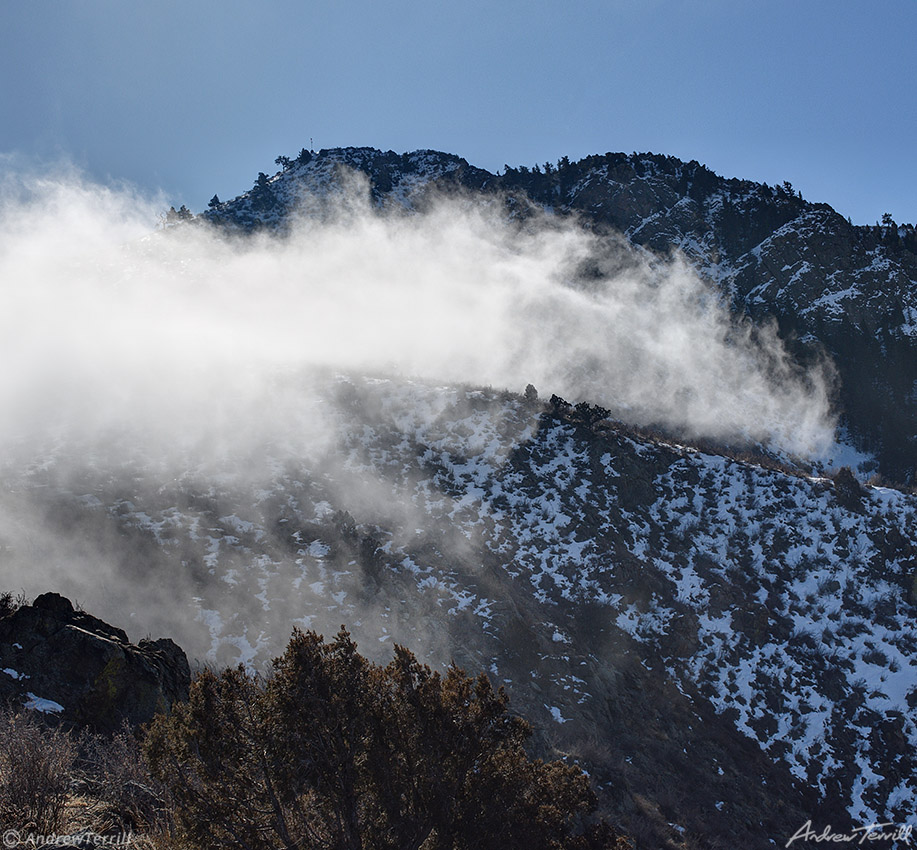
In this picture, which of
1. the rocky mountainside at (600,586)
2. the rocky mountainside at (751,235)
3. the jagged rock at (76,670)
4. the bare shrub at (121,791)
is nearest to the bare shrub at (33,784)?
the bare shrub at (121,791)

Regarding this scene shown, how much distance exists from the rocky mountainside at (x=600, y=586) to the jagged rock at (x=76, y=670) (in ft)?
20.5

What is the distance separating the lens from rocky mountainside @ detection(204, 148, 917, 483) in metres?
58.2

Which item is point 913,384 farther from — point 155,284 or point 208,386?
point 155,284

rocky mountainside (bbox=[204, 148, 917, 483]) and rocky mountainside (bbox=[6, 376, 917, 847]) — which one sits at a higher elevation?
rocky mountainside (bbox=[204, 148, 917, 483])

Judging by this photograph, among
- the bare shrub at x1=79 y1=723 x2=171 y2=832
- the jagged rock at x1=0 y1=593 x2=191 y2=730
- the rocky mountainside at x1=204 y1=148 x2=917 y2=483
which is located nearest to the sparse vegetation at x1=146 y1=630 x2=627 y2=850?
the bare shrub at x1=79 y1=723 x2=171 y2=832

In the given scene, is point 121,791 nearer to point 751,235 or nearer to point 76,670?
point 76,670

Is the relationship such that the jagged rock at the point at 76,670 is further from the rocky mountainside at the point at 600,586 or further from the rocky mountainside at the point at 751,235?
the rocky mountainside at the point at 751,235

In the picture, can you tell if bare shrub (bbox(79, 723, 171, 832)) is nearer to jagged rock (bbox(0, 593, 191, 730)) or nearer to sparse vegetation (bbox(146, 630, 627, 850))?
sparse vegetation (bbox(146, 630, 627, 850))

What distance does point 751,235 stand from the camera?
238ft

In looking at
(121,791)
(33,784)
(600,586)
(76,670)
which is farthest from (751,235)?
(33,784)

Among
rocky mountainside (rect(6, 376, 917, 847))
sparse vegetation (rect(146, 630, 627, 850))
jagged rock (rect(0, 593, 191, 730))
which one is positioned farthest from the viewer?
rocky mountainside (rect(6, 376, 917, 847))

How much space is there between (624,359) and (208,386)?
37.0m

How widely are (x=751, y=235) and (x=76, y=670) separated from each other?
78235 mm

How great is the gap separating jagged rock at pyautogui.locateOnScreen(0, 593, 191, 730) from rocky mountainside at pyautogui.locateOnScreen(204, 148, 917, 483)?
55053 millimetres
